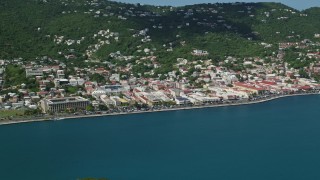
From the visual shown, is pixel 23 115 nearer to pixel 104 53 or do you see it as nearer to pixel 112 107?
pixel 112 107

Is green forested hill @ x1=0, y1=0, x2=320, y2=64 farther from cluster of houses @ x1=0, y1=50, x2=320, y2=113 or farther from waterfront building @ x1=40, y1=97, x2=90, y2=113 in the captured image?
waterfront building @ x1=40, y1=97, x2=90, y2=113

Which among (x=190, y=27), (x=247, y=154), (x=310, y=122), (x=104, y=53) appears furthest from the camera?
(x=190, y=27)

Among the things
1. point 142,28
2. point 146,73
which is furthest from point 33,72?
point 142,28

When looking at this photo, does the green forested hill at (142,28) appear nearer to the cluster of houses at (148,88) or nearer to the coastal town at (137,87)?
the coastal town at (137,87)

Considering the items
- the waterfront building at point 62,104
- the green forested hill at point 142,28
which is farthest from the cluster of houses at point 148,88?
the green forested hill at point 142,28

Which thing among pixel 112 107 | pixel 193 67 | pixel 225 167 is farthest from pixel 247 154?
pixel 193 67

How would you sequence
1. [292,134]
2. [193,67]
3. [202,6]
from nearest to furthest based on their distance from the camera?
[292,134] → [193,67] → [202,6]

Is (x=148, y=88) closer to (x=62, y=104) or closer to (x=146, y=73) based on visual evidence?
(x=146, y=73)
